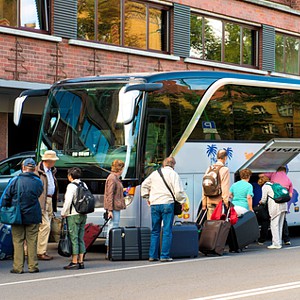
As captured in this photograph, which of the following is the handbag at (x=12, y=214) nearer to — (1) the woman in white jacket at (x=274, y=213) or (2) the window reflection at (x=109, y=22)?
(1) the woman in white jacket at (x=274, y=213)

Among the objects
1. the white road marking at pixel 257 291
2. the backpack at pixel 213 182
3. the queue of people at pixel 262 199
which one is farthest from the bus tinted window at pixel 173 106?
the white road marking at pixel 257 291

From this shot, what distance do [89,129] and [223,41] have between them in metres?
14.7

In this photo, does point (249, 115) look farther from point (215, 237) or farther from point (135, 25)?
point (135, 25)

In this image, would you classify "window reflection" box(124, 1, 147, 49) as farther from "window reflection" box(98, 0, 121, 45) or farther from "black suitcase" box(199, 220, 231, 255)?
"black suitcase" box(199, 220, 231, 255)

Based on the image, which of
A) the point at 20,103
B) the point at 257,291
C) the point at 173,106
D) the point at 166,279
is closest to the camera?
the point at 257,291

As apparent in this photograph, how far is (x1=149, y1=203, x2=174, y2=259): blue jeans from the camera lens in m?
14.7

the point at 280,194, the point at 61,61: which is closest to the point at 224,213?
the point at 280,194

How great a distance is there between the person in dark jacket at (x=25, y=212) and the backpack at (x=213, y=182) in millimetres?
3980

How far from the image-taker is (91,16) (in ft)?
84.1

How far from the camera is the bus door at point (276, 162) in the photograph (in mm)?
18594

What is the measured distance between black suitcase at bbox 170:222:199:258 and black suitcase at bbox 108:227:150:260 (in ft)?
1.52

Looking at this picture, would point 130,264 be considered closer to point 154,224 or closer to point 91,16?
point 154,224

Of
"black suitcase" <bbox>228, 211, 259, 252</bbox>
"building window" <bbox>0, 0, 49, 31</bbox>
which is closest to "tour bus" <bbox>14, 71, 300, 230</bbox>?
"black suitcase" <bbox>228, 211, 259, 252</bbox>

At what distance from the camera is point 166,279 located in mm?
12461
